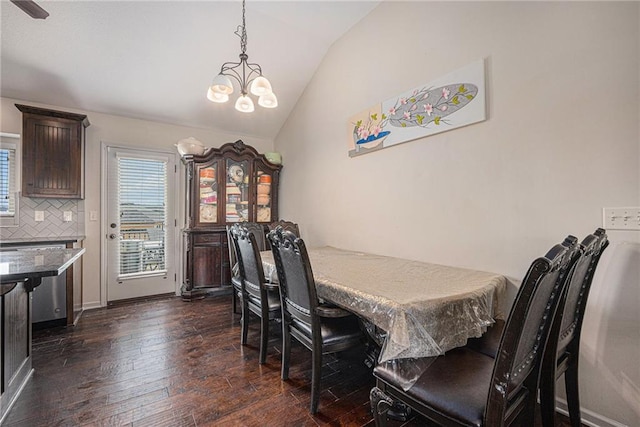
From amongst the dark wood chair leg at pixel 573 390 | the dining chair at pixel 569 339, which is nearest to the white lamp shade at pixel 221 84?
the dining chair at pixel 569 339

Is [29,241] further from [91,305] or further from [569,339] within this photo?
[569,339]

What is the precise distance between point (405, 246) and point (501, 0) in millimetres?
1880

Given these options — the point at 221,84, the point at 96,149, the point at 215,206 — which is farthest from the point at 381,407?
the point at 96,149

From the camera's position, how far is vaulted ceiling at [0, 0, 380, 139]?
2.54m

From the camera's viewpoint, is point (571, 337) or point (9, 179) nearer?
point (571, 337)

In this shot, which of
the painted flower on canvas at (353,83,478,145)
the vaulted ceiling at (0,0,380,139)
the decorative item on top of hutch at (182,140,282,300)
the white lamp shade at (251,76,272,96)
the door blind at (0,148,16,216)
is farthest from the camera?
the decorative item on top of hutch at (182,140,282,300)

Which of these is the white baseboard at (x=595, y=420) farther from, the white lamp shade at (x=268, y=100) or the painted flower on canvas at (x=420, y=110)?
the white lamp shade at (x=268, y=100)

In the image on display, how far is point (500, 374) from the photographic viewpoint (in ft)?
2.83

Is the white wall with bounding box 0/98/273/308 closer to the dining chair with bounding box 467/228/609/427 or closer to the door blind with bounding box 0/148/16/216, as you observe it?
the door blind with bounding box 0/148/16/216

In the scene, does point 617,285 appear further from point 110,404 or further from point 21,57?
point 21,57

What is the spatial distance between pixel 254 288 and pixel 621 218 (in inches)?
90.4

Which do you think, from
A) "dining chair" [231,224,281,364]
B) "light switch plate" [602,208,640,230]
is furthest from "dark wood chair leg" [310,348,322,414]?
"light switch plate" [602,208,640,230]

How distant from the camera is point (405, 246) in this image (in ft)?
8.11

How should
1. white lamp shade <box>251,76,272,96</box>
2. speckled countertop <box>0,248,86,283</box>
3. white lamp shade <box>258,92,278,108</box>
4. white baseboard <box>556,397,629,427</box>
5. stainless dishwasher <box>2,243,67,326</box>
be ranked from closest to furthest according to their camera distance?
speckled countertop <box>0,248,86,283</box>, white baseboard <box>556,397,629,427</box>, white lamp shade <box>251,76,272,96</box>, white lamp shade <box>258,92,278,108</box>, stainless dishwasher <box>2,243,67,326</box>
